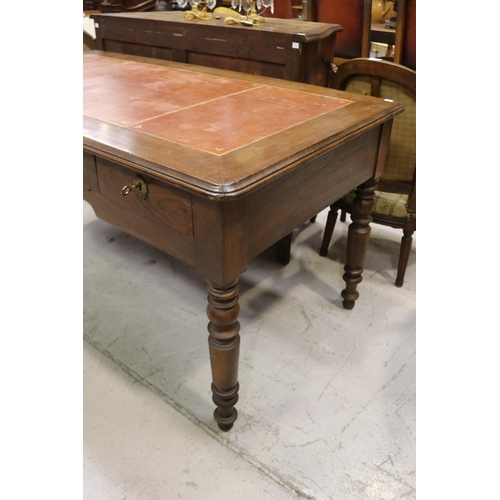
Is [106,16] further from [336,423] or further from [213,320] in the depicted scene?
[336,423]

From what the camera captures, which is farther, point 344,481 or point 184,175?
point 344,481

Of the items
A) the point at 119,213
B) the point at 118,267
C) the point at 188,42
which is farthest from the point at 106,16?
the point at 119,213

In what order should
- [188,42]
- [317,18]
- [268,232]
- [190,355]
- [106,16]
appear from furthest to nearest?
[317,18] < [106,16] < [188,42] < [190,355] < [268,232]

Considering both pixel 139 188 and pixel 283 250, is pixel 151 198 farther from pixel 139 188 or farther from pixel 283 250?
pixel 283 250

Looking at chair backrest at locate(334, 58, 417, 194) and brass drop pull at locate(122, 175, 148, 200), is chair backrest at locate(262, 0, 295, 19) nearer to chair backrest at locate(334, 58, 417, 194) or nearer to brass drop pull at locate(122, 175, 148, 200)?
chair backrest at locate(334, 58, 417, 194)

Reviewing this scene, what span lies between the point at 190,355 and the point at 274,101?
3.02 ft

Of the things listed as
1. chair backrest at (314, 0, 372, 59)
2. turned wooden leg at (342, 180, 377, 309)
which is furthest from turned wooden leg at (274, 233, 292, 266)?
chair backrest at (314, 0, 372, 59)

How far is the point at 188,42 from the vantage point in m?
2.15

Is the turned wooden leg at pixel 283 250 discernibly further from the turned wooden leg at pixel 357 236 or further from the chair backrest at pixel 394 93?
the chair backrest at pixel 394 93

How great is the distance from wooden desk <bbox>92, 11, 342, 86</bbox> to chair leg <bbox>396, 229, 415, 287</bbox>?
733mm

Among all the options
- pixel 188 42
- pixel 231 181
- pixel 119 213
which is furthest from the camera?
pixel 188 42

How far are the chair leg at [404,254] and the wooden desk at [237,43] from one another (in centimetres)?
73

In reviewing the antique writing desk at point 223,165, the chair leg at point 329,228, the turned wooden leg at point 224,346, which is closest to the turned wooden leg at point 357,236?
the antique writing desk at point 223,165

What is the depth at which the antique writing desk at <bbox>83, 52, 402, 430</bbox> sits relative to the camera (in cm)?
103
